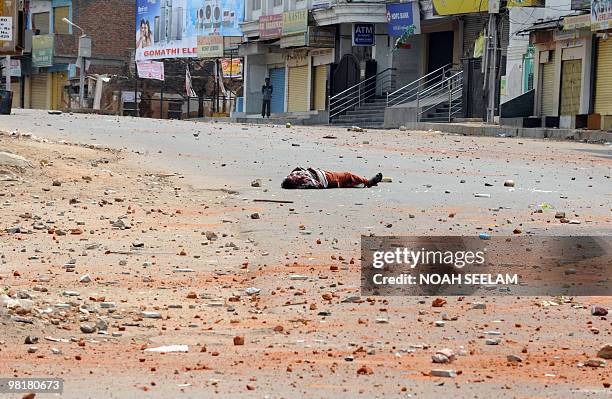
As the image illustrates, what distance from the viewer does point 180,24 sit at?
212 ft

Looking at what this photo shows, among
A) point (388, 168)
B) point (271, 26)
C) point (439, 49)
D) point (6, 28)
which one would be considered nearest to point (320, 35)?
point (271, 26)

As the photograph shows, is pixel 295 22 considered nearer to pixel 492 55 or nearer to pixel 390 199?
pixel 492 55

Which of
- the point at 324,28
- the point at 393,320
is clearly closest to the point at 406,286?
the point at 393,320

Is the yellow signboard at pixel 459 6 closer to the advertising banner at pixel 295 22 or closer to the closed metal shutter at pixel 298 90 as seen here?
the advertising banner at pixel 295 22

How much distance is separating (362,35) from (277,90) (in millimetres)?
10183

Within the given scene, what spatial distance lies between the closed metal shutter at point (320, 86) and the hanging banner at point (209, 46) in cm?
709

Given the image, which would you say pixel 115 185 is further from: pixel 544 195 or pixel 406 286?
pixel 406 286

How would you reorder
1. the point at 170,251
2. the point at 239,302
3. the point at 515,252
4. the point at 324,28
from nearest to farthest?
the point at 239,302, the point at 515,252, the point at 170,251, the point at 324,28

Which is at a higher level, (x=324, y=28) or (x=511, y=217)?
(x=324, y=28)

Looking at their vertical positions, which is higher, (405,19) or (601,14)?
(405,19)

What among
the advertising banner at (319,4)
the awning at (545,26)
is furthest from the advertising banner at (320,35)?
the awning at (545,26)

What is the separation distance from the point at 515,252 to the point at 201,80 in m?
53.1

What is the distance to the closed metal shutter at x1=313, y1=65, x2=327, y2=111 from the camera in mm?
51125

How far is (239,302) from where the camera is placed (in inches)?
358
